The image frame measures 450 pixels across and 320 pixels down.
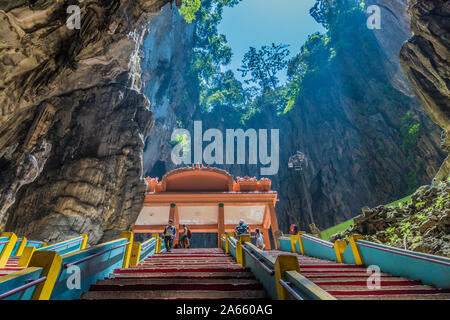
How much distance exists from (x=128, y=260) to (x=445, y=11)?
14945 millimetres

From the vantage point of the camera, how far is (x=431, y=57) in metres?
10.5

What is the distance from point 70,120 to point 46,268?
1283 centimetres

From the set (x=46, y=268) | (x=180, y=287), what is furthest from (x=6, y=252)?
(x=180, y=287)

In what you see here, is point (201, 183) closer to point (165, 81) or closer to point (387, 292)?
point (387, 292)

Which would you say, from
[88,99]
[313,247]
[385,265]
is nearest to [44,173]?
[88,99]

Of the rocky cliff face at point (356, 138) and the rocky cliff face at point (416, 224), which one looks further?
the rocky cliff face at point (356, 138)

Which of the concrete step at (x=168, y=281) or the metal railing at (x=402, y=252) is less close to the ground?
the metal railing at (x=402, y=252)

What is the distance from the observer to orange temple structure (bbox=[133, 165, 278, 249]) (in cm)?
1311

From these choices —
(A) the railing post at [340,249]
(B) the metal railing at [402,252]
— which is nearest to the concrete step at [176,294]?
(B) the metal railing at [402,252]

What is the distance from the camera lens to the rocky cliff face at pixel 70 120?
7.75 metres

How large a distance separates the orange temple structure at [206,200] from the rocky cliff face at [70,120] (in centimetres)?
151

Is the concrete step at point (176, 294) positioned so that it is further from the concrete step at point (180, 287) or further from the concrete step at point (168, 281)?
the concrete step at point (168, 281)

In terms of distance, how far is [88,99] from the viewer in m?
13.9

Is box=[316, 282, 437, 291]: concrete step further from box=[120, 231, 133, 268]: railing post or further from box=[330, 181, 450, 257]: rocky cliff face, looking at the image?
box=[120, 231, 133, 268]: railing post
